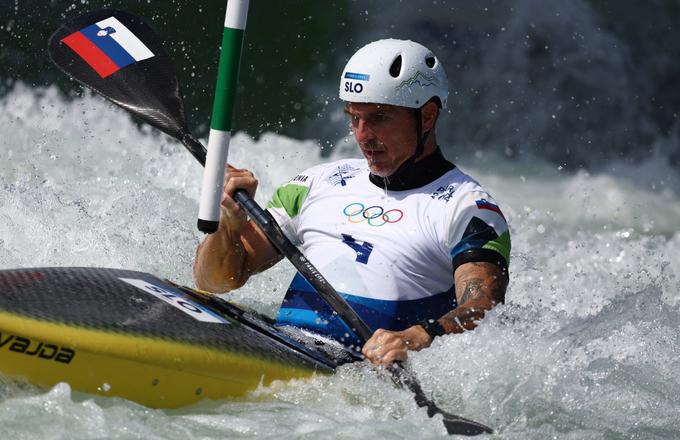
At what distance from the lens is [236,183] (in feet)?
11.7

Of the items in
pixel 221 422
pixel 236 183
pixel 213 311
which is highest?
pixel 236 183

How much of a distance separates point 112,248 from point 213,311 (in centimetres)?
176

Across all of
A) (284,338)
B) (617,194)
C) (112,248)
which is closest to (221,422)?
(284,338)

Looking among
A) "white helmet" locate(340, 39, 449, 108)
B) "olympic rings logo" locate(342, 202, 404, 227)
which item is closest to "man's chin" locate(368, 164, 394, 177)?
"olympic rings logo" locate(342, 202, 404, 227)

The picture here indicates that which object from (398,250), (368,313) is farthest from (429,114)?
(368,313)

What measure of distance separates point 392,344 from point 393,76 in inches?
37.1

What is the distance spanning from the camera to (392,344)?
3.16 meters

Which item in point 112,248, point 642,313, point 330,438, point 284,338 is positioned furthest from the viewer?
point 112,248

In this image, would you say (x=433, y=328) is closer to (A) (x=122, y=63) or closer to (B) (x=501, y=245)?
(B) (x=501, y=245)

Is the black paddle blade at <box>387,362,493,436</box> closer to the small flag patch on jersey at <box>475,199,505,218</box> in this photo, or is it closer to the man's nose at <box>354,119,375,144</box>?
the small flag patch on jersey at <box>475,199,505,218</box>

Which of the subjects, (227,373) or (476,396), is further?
(476,396)

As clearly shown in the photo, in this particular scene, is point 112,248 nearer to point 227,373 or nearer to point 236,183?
point 236,183

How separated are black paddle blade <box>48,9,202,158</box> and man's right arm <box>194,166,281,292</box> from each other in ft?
1.61

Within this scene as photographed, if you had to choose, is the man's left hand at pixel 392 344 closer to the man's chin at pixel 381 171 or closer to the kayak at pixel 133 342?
the kayak at pixel 133 342
